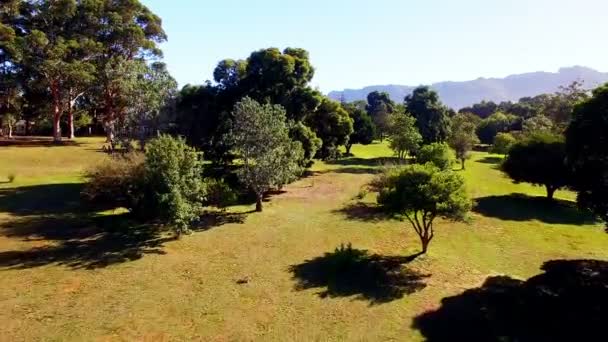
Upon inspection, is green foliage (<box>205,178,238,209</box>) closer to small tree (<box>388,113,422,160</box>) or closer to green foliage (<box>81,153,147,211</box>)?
green foliage (<box>81,153,147,211</box>)

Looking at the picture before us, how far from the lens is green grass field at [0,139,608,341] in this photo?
71.5 ft

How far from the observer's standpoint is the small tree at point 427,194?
1145 inches

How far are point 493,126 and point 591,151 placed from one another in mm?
102822

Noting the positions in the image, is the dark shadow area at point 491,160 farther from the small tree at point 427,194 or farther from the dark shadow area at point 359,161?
the small tree at point 427,194

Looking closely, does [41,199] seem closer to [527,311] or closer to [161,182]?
[161,182]

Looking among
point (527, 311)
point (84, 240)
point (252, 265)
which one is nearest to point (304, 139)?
point (252, 265)

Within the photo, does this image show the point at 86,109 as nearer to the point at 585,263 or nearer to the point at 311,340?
the point at 311,340

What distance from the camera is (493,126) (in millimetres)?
124125

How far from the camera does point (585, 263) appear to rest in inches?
1265

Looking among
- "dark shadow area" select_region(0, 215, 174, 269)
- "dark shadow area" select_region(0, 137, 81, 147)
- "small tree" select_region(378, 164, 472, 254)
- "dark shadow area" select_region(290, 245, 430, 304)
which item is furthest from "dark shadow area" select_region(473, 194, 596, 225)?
"dark shadow area" select_region(0, 137, 81, 147)

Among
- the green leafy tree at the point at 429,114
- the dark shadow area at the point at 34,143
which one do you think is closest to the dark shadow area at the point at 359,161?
the green leafy tree at the point at 429,114

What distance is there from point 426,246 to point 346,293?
9.61 metres

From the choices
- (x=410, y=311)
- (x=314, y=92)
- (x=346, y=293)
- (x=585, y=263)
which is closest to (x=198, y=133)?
(x=314, y=92)

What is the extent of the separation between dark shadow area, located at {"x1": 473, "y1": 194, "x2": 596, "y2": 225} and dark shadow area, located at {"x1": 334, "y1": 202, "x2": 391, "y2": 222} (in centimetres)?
1122
